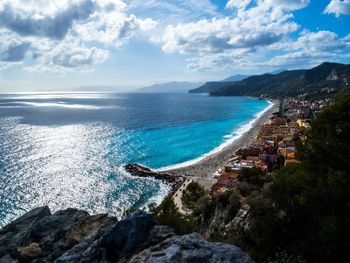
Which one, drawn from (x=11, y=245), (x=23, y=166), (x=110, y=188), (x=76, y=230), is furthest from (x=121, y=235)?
(x=23, y=166)

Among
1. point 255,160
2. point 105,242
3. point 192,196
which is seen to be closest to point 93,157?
point 255,160

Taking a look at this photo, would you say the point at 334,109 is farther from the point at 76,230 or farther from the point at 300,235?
the point at 76,230

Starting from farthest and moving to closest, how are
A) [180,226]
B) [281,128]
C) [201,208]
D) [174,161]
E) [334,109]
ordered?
1. [281,128]
2. [174,161]
3. [201,208]
4. [334,109]
5. [180,226]

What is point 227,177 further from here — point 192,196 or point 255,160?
point 255,160

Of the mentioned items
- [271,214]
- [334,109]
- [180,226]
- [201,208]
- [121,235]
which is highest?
[334,109]

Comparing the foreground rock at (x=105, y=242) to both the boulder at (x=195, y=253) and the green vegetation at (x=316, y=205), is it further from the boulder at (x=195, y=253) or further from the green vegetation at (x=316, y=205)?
the green vegetation at (x=316, y=205)

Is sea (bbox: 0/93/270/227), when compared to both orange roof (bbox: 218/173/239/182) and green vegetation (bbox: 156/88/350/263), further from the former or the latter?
green vegetation (bbox: 156/88/350/263)

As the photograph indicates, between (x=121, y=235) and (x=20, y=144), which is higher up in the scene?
(x=121, y=235)

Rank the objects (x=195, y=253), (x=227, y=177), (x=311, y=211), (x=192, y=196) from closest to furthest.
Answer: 1. (x=195, y=253)
2. (x=311, y=211)
3. (x=192, y=196)
4. (x=227, y=177)
